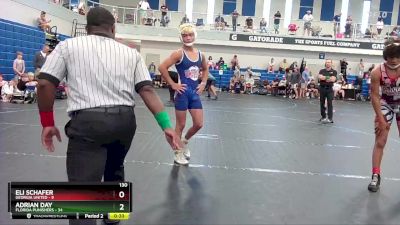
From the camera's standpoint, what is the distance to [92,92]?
246 cm

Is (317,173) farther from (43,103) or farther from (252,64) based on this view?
(252,64)

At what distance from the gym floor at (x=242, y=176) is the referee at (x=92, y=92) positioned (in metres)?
0.95

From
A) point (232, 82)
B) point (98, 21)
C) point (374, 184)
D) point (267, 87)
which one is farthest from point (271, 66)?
point (98, 21)

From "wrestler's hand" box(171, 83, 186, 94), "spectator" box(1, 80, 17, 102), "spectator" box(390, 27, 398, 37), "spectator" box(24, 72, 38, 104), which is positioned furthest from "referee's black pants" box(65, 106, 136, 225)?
"spectator" box(390, 27, 398, 37)

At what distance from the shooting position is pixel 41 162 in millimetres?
4953

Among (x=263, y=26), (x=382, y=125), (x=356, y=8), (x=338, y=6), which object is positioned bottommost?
(x=382, y=125)

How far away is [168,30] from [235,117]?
52.1 ft

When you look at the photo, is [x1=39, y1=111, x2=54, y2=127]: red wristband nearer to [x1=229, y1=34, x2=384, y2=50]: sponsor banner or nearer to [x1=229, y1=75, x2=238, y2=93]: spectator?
[x1=229, y1=75, x2=238, y2=93]: spectator

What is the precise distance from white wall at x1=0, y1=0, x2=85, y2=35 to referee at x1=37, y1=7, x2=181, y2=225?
547 inches

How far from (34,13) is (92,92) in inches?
650

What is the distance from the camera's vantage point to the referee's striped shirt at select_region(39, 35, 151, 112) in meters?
2.43

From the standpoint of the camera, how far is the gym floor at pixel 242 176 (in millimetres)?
3525

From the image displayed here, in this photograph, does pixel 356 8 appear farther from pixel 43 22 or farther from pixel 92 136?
pixel 92 136
